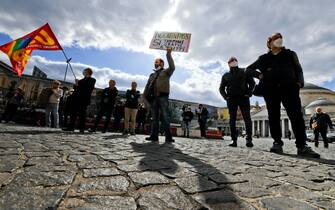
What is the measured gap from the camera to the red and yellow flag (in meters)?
10.6

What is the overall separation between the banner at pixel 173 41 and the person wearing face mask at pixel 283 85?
83.4 inches

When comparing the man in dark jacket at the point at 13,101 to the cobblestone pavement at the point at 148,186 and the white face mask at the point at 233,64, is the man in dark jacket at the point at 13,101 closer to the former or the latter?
the white face mask at the point at 233,64

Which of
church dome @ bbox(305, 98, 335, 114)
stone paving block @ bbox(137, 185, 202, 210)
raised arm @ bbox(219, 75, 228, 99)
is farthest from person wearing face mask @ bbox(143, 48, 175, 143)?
church dome @ bbox(305, 98, 335, 114)

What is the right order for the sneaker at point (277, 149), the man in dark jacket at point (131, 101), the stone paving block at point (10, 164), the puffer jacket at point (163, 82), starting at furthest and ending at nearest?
the man in dark jacket at point (131, 101) < the puffer jacket at point (163, 82) < the sneaker at point (277, 149) < the stone paving block at point (10, 164)

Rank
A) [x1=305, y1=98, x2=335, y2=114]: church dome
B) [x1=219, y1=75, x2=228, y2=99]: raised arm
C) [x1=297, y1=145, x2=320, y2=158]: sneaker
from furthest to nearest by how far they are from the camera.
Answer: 1. [x1=305, y1=98, x2=335, y2=114]: church dome
2. [x1=219, y1=75, x2=228, y2=99]: raised arm
3. [x1=297, y1=145, x2=320, y2=158]: sneaker

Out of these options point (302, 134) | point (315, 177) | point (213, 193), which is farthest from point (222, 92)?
point (213, 193)

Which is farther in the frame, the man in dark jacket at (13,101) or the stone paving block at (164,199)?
the man in dark jacket at (13,101)

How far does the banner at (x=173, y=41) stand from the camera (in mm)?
6180

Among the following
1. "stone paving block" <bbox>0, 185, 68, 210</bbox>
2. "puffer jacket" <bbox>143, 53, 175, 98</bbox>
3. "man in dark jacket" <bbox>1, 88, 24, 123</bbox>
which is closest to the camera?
"stone paving block" <bbox>0, 185, 68, 210</bbox>

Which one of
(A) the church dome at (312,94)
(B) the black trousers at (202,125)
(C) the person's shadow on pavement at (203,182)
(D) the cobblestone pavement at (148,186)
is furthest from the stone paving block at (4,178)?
(A) the church dome at (312,94)

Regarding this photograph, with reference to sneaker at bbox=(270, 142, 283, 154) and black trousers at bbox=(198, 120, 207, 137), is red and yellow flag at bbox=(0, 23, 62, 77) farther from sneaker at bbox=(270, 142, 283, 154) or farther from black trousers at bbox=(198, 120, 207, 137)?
sneaker at bbox=(270, 142, 283, 154)

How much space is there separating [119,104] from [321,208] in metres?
13.0

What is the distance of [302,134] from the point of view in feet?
13.9

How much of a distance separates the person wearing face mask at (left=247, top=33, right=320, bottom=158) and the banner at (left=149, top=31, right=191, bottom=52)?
212 centimetres
